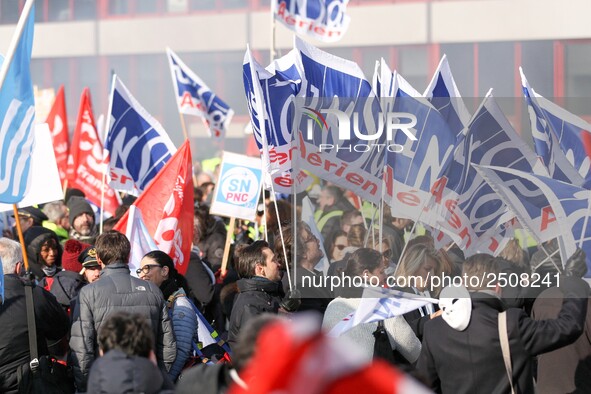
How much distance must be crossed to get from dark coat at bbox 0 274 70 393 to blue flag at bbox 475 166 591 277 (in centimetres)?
230

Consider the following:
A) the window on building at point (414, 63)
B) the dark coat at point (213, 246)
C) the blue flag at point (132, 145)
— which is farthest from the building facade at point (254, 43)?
the dark coat at point (213, 246)

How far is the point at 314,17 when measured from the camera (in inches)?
538

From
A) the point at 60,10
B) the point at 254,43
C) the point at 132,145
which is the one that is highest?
the point at 60,10

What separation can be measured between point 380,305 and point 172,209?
2.91 meters

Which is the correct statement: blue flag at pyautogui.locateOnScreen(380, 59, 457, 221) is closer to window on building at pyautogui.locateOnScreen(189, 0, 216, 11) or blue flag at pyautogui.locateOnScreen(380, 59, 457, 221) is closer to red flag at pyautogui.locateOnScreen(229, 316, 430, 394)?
red flag at pyautogui.locateOnScreen(229, 316, 430, 394)

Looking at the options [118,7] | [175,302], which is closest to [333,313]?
[175,302]

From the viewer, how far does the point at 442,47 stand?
29391 millimetres

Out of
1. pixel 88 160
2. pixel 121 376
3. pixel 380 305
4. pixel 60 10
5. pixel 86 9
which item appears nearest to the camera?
pixel 121 376

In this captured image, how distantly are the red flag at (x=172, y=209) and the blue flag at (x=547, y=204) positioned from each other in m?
2.71

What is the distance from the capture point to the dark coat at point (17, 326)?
18.1 ft

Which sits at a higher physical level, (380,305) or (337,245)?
(337,245)

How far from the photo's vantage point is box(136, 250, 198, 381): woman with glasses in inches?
229

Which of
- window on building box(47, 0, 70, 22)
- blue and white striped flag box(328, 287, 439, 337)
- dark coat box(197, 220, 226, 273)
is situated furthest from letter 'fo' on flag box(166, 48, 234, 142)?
window on building box(47, 0, 70, 22)

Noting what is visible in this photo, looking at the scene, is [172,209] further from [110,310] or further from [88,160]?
[88,160]
